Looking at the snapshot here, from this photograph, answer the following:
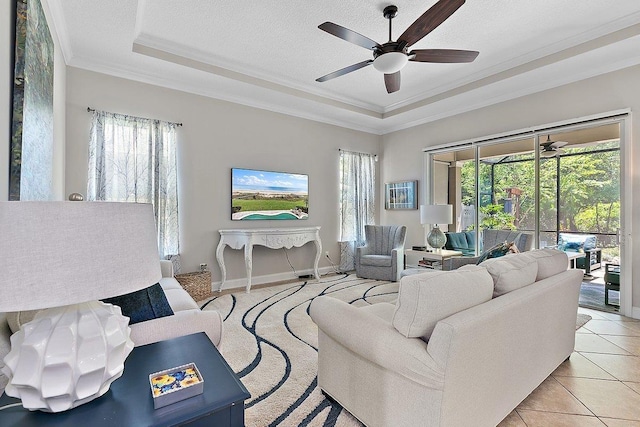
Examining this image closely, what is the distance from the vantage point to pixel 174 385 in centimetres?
92

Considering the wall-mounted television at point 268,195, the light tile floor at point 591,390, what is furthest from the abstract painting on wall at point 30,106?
the light tile floor at point 591,390

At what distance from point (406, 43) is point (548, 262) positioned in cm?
197

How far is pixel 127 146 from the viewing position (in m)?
3.65

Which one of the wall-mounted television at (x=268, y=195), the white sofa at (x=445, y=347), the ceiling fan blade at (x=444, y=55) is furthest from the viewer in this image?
the wall-mounted television at (x=268, y=195)

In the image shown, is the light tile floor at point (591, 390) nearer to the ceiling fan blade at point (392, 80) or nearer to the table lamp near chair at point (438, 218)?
the table lamp near chair at point (438, 218)

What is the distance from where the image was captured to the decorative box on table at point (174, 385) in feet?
2.86

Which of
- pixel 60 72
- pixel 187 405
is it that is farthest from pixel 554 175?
pixel 60 72

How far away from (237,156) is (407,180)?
9.87ft

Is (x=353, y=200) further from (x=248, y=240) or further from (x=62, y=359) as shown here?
(x=62, y=359)

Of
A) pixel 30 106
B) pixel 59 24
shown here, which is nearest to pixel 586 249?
pixel 30 106

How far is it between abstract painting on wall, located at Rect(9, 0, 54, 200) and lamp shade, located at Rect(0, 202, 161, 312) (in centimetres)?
94

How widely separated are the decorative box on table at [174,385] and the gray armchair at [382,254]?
4026mm

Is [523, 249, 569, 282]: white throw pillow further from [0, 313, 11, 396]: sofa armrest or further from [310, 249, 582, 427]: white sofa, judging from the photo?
[0, 313, 11, 396]: sofa armrest

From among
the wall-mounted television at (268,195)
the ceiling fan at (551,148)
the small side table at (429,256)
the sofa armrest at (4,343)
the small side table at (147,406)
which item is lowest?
the small side table at (429,256)
